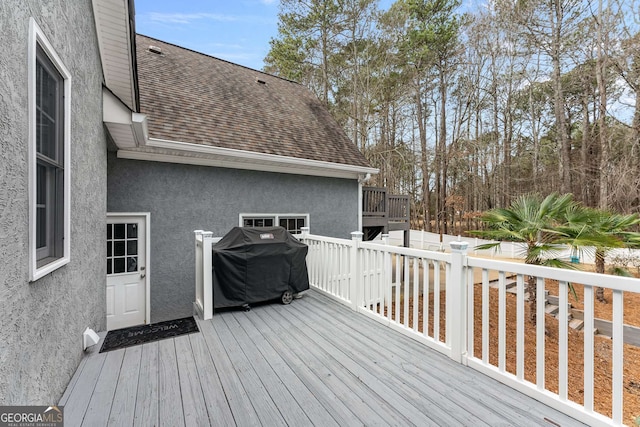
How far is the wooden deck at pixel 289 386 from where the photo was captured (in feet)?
6.43

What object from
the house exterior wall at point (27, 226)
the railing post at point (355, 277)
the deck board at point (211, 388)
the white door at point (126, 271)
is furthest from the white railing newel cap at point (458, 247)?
the white door at point (126, 271)

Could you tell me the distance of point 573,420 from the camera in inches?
74.4

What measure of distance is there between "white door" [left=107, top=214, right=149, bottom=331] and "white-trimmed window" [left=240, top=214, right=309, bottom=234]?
1.95 metres

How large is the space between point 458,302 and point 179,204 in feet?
16.6

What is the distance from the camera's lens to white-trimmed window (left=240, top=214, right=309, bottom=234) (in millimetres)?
6324

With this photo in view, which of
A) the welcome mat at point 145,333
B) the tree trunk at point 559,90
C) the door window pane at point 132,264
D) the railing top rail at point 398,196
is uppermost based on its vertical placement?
the tree trunk at point 559,90

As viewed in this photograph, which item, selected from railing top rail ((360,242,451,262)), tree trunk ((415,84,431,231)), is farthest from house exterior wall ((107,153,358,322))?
tree trunk ((415,84,431,231))

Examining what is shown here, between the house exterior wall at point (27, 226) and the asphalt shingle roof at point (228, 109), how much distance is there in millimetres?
2452

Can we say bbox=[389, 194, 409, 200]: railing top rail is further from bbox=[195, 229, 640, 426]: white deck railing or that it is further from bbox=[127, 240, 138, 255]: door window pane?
bbox=[127, 240, 138, 255]: door window pane

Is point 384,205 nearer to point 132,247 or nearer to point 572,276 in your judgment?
point 132,247

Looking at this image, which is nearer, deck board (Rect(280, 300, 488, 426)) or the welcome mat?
deck board (Rect(280, 300, 488, 426))

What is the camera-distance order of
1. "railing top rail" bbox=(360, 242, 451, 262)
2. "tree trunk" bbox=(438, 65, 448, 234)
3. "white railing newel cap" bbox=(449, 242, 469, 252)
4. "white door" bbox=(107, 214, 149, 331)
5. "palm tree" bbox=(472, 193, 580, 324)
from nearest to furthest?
"white railing newel cap" bbox=(449, 242, 469, 252), "railing top rail" bbox=(360, 242, 451, 262), "palm tree" bbox=(472, 193, 580, 324), "white door" bbox=(107, 214, 149, 331), "tree trunk" bbox=(438, 65, 448, 234)

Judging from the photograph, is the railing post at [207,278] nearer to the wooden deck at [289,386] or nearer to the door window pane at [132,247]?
the wooden deck at [289,386]

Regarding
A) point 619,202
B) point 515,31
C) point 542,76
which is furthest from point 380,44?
point 619,202
